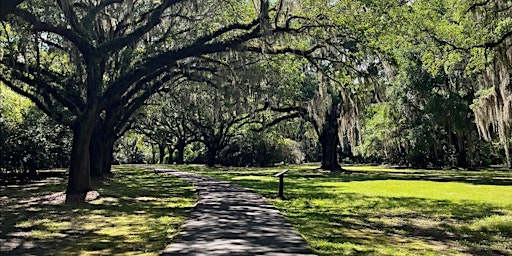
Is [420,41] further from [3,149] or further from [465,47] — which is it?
[3,149]

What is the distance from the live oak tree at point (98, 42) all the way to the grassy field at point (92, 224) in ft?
5.31

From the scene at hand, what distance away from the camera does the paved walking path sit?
6105 millimetres

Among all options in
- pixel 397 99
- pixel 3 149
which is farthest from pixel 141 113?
pixel 397 99

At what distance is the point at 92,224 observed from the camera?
8930 mm

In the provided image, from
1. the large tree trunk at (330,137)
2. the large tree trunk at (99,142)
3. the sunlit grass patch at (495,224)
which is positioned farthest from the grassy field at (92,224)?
the large tree trunk at (330,137)

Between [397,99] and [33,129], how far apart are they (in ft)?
69.6

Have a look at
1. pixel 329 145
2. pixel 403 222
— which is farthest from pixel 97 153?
pixel 329 145

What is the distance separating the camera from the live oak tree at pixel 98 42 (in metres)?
12.5

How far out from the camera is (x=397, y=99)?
27938 millimetres

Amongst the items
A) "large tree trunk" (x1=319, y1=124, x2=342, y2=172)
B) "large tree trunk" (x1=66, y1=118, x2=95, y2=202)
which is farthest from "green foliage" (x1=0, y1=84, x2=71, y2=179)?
"large tree trunk" (x1=319, y1=124, x2=342, y2=172)

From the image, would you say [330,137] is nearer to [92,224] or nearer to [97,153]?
[97,153]

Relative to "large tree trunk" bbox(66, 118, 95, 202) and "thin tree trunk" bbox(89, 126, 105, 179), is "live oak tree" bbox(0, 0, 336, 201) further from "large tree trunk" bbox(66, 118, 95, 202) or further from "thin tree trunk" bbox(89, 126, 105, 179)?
"thin tree trunk" bbox(89, 126, 105, 179)

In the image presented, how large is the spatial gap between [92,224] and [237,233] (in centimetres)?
341

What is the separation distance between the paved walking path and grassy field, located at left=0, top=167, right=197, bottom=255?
1.19 feet
